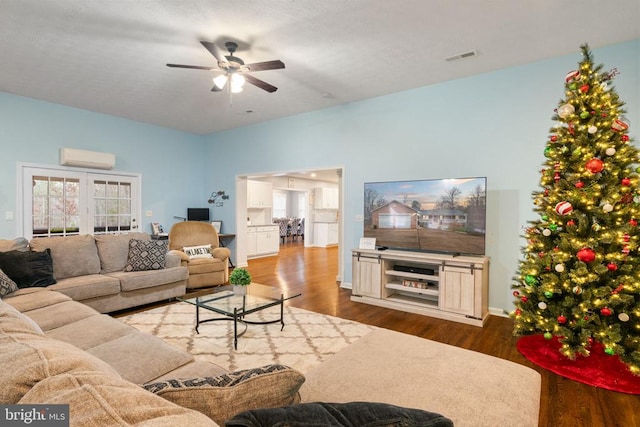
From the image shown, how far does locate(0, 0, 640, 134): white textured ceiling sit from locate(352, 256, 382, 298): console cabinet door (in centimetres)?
241

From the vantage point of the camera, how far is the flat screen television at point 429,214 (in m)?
3.79

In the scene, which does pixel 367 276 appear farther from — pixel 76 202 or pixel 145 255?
pixel 76 202

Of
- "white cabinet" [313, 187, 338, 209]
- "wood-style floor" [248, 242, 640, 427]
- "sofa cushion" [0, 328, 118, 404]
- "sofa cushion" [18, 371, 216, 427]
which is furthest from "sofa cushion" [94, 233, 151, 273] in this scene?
"white cabinet" [313, 187, 338, 209]

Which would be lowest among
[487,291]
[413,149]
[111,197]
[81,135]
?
[487,291]

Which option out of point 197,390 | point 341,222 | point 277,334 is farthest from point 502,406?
point 341,222

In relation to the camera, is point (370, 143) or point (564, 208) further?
point (370, 143)

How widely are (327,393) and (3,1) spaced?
12.5ft

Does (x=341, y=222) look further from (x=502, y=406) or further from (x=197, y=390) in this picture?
(x=197, y=390)

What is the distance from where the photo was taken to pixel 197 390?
2.79ft

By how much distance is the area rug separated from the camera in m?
2.75

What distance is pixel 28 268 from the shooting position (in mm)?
3234

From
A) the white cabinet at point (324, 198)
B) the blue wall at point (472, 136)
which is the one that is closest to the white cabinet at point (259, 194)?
the white cabinet at point (324, 198)

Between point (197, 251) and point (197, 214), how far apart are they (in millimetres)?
2031

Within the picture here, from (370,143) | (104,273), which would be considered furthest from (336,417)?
(370,143)
